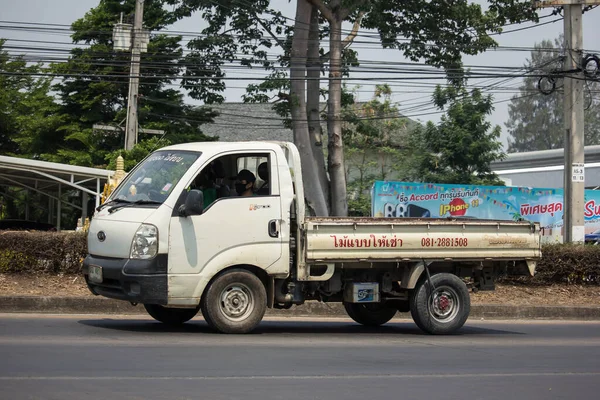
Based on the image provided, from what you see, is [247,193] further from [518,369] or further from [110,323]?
[518,369]

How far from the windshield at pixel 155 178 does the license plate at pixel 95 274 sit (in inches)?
35.1

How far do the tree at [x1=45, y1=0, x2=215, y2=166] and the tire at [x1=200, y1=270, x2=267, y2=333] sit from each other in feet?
81.3

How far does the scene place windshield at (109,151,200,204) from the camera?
34.7 feet

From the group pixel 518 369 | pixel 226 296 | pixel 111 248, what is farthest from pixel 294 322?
pixel 518 369

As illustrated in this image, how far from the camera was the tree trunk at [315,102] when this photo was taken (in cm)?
2592

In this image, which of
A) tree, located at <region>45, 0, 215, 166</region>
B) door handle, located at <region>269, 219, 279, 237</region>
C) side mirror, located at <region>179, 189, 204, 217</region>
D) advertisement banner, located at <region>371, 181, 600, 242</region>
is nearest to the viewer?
side mirror, located at <region>179, 189, 204, 217</region>

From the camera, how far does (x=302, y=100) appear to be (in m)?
25.4

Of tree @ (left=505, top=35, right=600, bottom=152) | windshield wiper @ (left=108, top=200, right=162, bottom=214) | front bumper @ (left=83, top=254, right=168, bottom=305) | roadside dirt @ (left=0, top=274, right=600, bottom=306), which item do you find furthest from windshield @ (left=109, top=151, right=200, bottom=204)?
tree @ (left=505, top=35, right=600, bottom=152)

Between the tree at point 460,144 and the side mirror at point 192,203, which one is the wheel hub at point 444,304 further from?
the tree at point 460,144

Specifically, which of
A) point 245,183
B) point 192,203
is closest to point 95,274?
point 192,203

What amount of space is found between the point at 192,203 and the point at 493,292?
26.9 ft

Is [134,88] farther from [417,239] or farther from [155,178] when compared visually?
[417,239]

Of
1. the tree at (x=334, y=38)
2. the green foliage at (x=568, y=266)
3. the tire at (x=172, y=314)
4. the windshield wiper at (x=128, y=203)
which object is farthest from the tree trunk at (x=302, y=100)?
the windshield wiper at (x=128, y=203)

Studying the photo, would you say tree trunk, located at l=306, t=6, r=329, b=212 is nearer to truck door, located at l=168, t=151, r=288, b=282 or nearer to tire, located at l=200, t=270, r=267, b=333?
truck door, located at l=168, t=151, r=288, b=282
